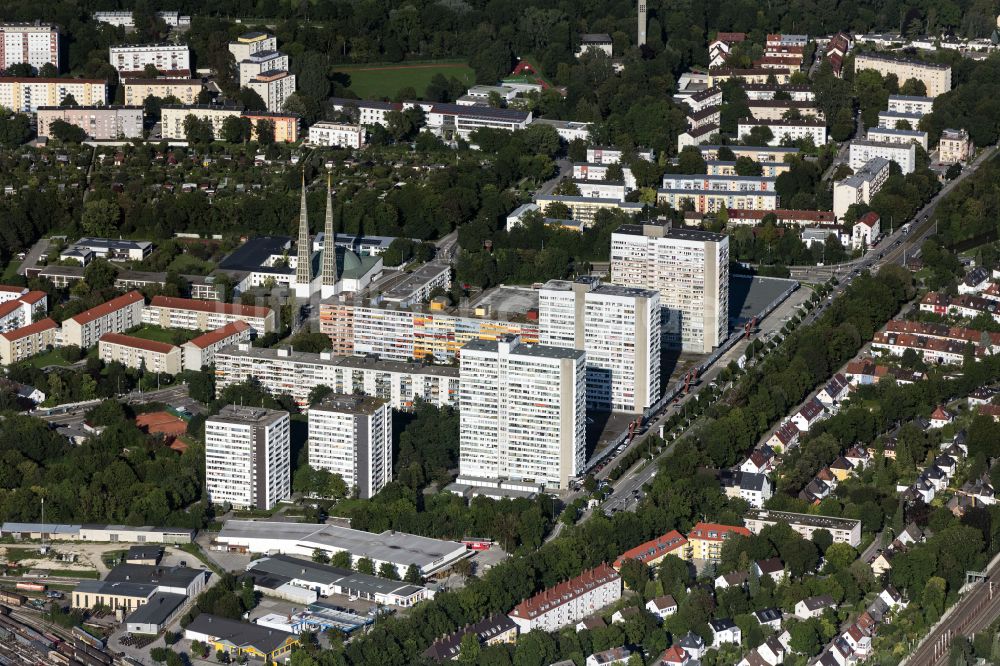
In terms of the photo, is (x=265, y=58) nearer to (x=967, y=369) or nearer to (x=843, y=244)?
(x=843, y=244)

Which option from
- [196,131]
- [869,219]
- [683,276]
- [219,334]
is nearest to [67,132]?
[196,131]

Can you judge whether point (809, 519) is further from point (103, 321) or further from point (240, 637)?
point (103, 321)

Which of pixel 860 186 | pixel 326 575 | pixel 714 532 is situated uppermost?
pixel 860 186

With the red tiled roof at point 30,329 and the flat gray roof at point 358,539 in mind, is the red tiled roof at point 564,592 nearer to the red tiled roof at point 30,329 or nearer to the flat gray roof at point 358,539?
the flat gray roof at point 358,539

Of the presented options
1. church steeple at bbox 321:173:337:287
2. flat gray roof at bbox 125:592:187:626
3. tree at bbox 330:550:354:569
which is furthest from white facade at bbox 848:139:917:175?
flat gray roof at bbox 125:592:187:626

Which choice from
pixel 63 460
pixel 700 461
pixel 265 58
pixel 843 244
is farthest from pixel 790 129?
pixel 63 460

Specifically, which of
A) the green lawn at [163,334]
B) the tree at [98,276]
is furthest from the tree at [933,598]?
the tree at [98,276]
